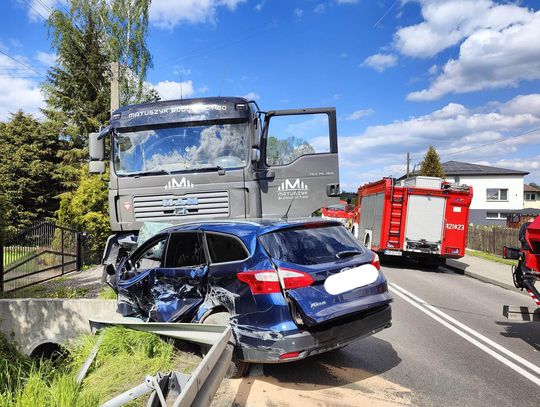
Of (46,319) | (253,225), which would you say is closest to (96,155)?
(46,319)

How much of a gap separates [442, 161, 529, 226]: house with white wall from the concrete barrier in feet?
145

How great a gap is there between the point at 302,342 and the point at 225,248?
1235 millimetres

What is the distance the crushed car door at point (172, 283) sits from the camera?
4633 mm

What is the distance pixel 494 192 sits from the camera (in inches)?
1800

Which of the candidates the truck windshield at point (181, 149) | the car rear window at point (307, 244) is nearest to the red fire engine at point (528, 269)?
the car rear window at point (307, 244)

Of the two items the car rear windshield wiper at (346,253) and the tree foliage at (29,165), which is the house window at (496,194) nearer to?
the tree foliage at (29,165)

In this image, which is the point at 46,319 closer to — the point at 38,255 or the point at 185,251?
the point at 185,251

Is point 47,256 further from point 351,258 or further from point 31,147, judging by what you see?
point 31,147

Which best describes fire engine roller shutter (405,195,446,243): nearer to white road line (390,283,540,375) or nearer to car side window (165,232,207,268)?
white road line (390,283,540,375)

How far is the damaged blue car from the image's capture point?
3.88 m

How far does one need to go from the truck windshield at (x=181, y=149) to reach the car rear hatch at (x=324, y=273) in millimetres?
3403

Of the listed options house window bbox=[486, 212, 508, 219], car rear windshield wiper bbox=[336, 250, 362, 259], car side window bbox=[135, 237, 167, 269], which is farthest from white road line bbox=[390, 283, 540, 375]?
house window bbox=[486, 212, 508, 219]

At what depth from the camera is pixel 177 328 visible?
4277 mm

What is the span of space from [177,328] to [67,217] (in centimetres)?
1396
